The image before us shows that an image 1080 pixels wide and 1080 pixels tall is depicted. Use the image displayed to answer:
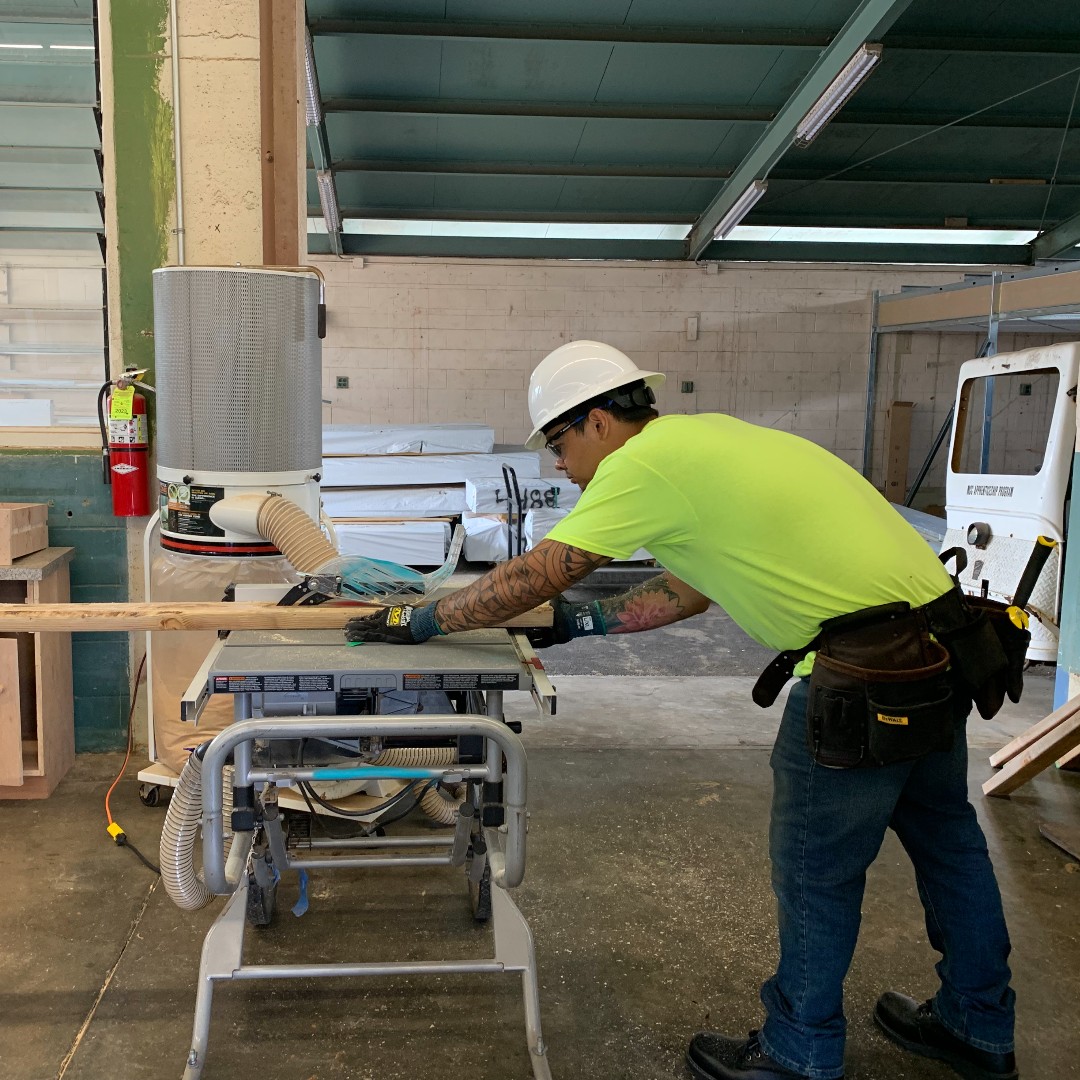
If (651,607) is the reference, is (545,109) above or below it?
above

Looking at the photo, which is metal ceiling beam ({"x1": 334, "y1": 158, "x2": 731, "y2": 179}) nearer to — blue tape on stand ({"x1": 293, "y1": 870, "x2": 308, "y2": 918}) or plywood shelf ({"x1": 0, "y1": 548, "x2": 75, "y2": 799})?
plywood shelf ({"x1": 0, "y1": 548, "x2": 75, "y2": 799})

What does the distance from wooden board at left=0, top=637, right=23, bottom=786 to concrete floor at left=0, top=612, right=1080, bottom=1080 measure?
0.15m

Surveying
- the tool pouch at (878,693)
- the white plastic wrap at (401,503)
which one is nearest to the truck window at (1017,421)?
the white plastic wrap at (401,503)

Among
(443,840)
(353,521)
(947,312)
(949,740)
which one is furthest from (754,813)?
(947,312)

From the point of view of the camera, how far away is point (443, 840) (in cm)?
258

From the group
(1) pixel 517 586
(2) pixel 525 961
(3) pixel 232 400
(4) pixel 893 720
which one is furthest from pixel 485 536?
(4) pixel 893 720

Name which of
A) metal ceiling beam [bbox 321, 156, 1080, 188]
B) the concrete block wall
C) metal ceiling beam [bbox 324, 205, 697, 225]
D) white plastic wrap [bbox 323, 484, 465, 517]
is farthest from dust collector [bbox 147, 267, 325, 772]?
the concrete block wall

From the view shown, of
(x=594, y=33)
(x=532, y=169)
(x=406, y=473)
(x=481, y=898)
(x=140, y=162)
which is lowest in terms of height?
(x=481, y=898)

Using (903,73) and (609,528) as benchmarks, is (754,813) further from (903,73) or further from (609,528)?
(903,73)

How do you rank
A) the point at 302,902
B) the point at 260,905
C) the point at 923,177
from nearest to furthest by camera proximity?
the point at 260,905
the point at 302,902
the point at 923,177

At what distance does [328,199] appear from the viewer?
26.1ft

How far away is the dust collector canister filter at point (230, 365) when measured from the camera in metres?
2.79

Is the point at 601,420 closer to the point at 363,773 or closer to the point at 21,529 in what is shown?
the point at 363,773

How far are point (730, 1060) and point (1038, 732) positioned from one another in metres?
2.21
